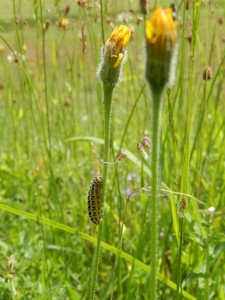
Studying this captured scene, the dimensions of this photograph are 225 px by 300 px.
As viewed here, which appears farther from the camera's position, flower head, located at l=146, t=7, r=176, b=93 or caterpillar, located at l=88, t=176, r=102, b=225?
caterpillar, located at l=88, t=176, r=102, b=225

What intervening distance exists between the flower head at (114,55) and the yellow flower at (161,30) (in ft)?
0.81

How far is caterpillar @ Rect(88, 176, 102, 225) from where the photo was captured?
87 centimetres

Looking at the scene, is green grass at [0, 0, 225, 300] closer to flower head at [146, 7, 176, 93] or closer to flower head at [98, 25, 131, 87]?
flower head at [98, 25, 131, 87]

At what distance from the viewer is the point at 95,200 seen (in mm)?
872

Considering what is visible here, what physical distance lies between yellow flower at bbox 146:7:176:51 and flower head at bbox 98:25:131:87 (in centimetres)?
25

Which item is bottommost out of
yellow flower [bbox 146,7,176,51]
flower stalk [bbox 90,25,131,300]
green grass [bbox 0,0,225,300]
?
green grass [bbox 0,0,225,300]

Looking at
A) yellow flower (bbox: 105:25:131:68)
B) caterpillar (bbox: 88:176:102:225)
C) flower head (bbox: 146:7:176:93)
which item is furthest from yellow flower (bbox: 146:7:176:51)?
caterpillar (bbox: 88:176:102:225)

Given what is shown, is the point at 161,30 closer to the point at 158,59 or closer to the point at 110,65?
the point at 158,59

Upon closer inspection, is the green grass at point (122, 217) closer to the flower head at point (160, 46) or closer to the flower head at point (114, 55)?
the flower head at point (114, 55)

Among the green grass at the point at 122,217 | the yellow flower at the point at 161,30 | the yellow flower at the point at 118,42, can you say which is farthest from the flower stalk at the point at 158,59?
the green grass at the point at 122,217

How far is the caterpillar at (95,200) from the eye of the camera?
866 mm

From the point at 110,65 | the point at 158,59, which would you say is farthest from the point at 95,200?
the point at 158,59

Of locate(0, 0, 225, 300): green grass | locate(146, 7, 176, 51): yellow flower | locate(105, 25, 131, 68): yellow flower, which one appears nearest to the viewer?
locate(146, 7, 176, 51): yellow flower

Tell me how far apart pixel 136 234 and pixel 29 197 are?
1.96 feet
